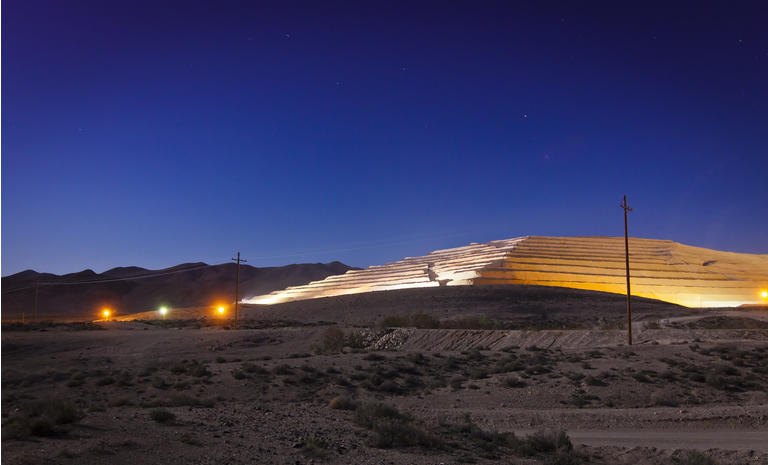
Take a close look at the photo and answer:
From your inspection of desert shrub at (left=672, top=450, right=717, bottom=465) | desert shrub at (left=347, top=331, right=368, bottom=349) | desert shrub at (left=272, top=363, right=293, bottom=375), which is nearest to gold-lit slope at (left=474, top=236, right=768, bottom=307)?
desert shrub at (left=347, top=331, right=368, bottom=349)

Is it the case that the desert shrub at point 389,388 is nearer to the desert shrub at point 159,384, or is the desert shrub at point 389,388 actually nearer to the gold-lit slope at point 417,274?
the desert shrub at point 159,384

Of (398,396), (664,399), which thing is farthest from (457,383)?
(664,399)

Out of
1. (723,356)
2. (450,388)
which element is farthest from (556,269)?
(450,388)

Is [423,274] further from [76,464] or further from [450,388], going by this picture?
[76,464]

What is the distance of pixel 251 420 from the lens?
13234 mm

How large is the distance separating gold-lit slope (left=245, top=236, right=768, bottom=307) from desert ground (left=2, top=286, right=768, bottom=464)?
2300 centimetres

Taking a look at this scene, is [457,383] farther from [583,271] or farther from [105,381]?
[583,271]

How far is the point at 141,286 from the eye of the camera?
464 ft

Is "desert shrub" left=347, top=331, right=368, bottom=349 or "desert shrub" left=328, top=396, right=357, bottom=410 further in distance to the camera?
"desert shrub" left=347, top=331, right=368, bottom=349

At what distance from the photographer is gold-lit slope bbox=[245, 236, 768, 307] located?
7425 cm

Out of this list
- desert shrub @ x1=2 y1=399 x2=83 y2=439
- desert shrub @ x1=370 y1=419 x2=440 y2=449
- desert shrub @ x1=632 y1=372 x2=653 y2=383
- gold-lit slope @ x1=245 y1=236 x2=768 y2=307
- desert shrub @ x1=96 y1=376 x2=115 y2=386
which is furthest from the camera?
gold-lit slope @ x1=245 y1=236 x2=768 y2=307

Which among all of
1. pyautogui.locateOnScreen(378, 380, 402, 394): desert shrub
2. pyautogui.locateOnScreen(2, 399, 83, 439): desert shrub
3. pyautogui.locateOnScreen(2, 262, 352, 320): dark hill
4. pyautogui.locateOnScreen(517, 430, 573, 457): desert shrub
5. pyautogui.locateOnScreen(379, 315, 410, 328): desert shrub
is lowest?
pyautogui.locateOnScreen(378, 380, 402, 394): desert shrub

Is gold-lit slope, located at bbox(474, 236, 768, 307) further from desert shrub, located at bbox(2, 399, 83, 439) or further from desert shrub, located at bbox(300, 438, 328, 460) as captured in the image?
desert shrub, located at bbox(2, 399, 83, 439)

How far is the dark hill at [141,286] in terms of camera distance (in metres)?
120
